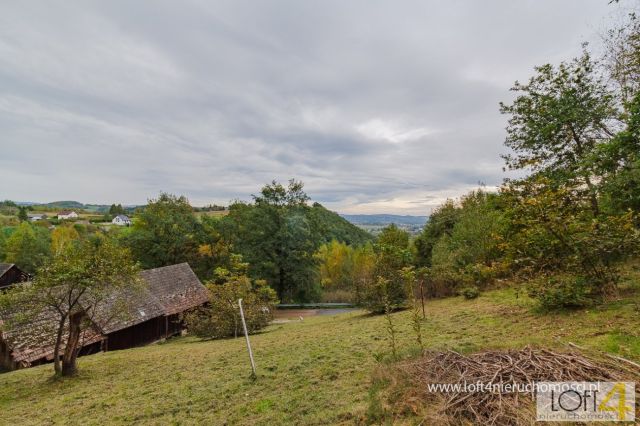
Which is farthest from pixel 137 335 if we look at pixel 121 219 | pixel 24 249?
pixel 121 219

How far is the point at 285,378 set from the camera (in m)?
6.21

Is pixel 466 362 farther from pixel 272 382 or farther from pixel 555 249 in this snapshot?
pixel 555 249

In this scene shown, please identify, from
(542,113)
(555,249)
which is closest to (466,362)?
(555,249)

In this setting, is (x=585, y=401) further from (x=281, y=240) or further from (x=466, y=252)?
(x=281, y=240)

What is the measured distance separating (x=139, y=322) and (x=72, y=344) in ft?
30.4

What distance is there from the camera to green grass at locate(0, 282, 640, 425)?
4781mm

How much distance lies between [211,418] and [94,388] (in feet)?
17.2

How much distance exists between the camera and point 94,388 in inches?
313

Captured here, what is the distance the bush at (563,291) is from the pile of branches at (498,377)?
12.4 ft

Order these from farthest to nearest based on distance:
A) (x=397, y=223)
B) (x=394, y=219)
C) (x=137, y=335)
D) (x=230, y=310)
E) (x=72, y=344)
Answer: (x=394, y=219) < (x=397, y=223) < (x=137, y=335) < (x=230, y=310) < (x=72, y=344)

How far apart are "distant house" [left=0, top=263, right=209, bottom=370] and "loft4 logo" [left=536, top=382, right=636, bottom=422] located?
34.3 ft

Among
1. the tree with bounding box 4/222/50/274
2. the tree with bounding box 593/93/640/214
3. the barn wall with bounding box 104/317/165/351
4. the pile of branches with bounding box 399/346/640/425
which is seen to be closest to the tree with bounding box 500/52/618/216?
the tree with bounding box 593/93/640/214

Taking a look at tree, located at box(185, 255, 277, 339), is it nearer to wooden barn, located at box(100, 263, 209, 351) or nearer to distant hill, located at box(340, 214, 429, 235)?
wooden barn, located at box(100, 263, 209, 351)

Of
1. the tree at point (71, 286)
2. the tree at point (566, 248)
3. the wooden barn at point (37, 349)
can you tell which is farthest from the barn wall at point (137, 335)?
the tree at point (566, 248)
